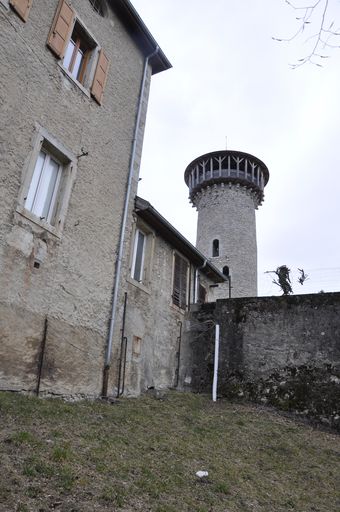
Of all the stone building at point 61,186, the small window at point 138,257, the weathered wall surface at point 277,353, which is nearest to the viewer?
the stone building at point 61,186

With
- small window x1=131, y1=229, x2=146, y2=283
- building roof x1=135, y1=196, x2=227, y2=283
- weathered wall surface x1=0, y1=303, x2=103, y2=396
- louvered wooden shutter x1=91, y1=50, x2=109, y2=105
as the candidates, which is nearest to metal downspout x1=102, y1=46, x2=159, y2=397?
weathered wall surface x1=0, y1=303, x2=103, y2=396

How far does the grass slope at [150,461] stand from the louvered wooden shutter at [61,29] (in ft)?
19.3

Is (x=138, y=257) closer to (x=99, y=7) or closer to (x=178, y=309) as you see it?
(x=178, y=309)

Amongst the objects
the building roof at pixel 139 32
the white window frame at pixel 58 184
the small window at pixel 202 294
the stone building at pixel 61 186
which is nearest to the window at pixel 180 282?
the small window at pixel 202 294

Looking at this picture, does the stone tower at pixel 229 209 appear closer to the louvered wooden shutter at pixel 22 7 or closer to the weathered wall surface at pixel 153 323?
the weathered wall surface at pixel 153 323

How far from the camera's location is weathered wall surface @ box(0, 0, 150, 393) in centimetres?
598

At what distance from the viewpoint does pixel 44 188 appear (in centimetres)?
692

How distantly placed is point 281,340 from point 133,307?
3.67 m

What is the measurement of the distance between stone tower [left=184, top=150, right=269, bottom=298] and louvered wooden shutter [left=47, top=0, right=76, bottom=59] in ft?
50.0

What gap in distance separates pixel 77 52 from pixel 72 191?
3181 mm

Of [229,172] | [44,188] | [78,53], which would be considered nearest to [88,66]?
[78,53]

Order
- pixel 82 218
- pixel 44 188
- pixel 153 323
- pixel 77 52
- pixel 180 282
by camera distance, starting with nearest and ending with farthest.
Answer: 1. pixel 44 188
2. pixel 82 218
3. pixel 77 52
4. pixel 153 323
5. pixel 180 282

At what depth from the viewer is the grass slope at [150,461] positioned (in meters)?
3.55

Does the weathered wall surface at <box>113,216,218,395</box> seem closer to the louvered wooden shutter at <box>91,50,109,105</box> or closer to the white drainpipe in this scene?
the white drainpipe
